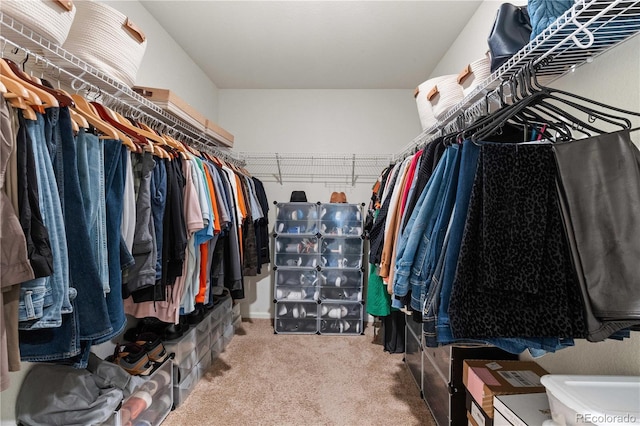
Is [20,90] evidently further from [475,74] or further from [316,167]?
[316,167]

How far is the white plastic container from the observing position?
689 millimetres

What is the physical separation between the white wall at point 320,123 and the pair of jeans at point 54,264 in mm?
2570

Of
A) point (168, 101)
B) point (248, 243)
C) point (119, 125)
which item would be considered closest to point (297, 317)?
point (248, 243)

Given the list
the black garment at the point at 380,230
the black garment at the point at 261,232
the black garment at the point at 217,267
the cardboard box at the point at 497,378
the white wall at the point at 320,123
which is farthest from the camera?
the white wall at the point at 320,123

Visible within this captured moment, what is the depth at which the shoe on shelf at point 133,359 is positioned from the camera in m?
1.59

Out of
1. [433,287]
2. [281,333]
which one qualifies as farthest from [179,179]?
[281,333]

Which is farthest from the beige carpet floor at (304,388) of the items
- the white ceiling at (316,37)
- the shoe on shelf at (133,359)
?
the white ceiling at (316,37)

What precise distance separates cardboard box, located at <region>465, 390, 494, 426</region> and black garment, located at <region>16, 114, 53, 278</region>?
1.49 meters

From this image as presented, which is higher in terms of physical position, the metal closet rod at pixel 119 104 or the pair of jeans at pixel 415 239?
the metal closet rod at pixel 119 104

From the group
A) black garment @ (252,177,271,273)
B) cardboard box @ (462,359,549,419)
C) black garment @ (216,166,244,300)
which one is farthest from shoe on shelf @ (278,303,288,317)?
cardboard box @ (462,359,549,419)

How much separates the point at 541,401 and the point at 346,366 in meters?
1.55

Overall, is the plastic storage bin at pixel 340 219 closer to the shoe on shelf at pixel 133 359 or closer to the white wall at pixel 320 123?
the white wall at pixel 320 123

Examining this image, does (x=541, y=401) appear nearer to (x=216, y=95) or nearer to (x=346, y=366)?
(x=346, y=366)

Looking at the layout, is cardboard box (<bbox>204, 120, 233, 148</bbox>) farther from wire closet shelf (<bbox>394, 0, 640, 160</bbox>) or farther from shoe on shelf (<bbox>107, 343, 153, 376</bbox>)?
wire closet shelf (<bbox>394, 0, 640, 160</bbox>)
